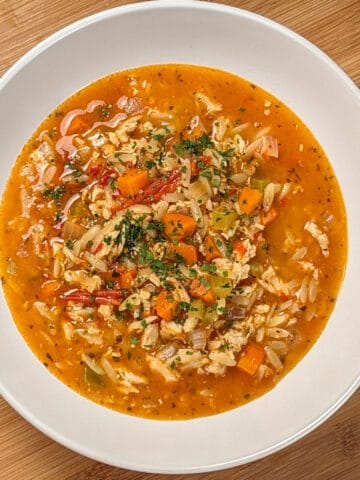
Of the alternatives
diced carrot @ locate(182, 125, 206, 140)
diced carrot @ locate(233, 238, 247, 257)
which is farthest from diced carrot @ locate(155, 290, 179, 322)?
diced carrot @ locate(182, 125, 206, 140)

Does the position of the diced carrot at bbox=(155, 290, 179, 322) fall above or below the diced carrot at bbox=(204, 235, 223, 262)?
below

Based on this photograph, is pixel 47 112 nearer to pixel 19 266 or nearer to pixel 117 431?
pixel 19 266

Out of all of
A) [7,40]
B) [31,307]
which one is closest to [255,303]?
[31,307]

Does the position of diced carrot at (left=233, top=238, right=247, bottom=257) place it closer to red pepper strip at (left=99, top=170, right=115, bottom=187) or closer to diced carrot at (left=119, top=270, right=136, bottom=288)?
diced carrot at (left=119, top=270, right=136, bottom=288)

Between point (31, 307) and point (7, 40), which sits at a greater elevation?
point (7, 40)

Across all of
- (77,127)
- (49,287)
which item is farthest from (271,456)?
(77,127)
